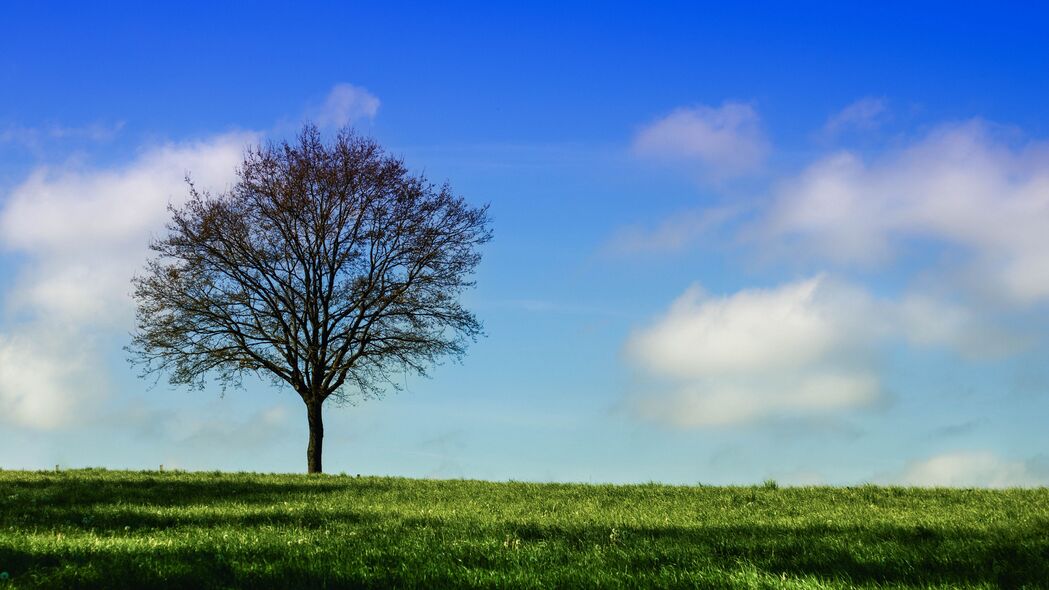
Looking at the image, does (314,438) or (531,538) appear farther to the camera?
(314,438)

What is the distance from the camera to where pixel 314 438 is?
30797 millimetres

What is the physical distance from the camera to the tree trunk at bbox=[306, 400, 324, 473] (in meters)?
30.7

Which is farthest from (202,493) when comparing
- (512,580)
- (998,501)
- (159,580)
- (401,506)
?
(998,501)

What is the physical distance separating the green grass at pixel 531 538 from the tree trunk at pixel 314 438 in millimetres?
11028

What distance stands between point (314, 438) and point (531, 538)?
70.4ft

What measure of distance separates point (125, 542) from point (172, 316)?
2162 cm

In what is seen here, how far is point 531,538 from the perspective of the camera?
10.7m

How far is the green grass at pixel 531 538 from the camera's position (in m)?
7.87

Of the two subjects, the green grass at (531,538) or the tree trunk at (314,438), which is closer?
the green grass at (531,538)

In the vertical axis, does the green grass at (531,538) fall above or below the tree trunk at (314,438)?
below

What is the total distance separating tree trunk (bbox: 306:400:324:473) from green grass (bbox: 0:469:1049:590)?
1103 centimetres

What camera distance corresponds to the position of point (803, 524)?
1249cm

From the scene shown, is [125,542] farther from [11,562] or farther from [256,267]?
[256,267]

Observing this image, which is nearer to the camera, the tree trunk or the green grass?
the green grass
